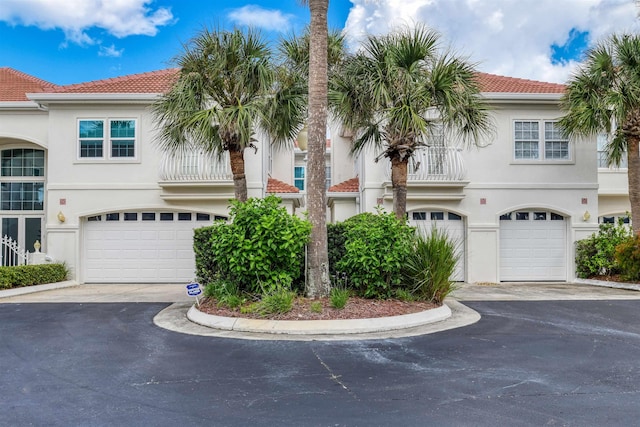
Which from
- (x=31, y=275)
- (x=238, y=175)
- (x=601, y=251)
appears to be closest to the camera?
(x=238, y=175)

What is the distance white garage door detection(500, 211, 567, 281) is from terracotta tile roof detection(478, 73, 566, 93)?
447 centimetres

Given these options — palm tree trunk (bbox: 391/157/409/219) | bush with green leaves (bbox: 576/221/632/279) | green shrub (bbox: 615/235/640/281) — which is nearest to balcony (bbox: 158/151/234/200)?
palm tree trunk (bbox: 391/157/409/219)

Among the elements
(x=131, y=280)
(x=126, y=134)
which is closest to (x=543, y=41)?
(x=126, y=134)

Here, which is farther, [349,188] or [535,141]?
[349,188]

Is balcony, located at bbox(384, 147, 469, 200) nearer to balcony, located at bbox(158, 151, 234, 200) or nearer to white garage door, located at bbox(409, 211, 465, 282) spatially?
white garage door, located at bbox(409, 211, 465, 282)

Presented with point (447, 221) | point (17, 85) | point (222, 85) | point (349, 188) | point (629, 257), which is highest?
point (17, 85)

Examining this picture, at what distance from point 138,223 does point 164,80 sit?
543cm

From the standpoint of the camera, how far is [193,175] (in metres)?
16.3

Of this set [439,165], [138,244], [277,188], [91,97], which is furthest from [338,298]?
[91,97]

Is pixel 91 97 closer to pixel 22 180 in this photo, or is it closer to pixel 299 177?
pixel 22 180

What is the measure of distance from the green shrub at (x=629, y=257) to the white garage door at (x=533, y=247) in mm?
2160

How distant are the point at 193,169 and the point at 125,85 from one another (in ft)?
14.0

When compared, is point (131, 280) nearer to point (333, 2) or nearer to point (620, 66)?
point (333, 2)

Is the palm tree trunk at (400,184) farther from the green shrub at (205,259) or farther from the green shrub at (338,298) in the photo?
the green shrub at (205,259)
